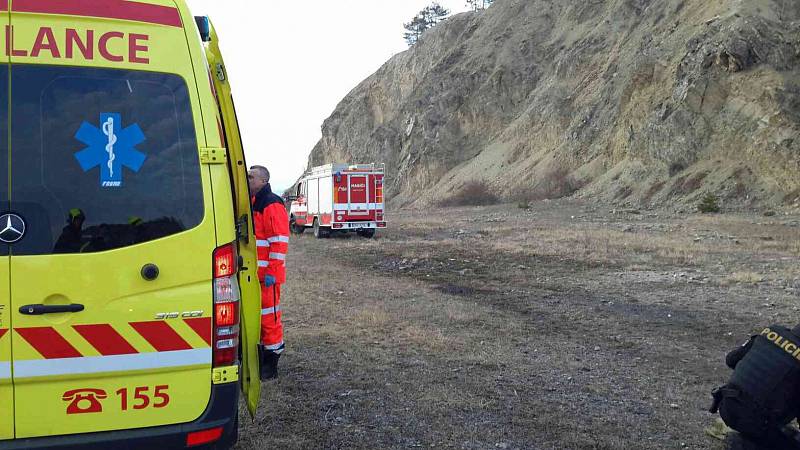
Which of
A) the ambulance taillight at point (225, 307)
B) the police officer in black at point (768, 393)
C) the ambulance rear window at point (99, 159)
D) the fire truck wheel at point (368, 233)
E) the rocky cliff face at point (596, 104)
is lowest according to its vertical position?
the fire truck wheel at point (368, 233)

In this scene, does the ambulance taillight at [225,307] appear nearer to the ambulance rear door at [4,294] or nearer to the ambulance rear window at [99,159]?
the ambulance rear window at [99,159]

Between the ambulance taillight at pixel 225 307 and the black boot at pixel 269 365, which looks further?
the black boot at pixel 269 365

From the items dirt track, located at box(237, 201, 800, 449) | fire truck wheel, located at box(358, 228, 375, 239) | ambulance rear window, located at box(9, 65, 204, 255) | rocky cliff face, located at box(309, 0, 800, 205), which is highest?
rocky cliff face, located at box(309, 0, 800, 205)

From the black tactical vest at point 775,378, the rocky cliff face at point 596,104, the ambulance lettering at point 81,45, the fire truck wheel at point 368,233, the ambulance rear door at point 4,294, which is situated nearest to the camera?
the ambulance rear door at point 4,294

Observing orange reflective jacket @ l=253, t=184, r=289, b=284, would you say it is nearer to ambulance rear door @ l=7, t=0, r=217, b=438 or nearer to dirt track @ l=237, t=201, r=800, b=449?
dirt track @ l=237, t=201, r=800, b=449

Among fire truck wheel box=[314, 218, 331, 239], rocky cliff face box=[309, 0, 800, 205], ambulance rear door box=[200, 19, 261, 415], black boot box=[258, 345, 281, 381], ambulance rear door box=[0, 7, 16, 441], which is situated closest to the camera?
ambulance rear door box=[0, 7, 16, 441]

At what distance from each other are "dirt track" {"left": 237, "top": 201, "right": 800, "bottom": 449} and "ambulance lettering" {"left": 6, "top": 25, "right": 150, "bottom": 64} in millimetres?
2678

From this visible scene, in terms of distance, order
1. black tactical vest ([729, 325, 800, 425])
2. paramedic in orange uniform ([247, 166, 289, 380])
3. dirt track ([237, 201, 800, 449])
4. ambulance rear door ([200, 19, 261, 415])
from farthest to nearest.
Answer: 1. paramedic in orange uniform ([247, 166, 289, 380])
2. dirt track ([237, 201, 800, 449])
3. ambulance rear door ([200, 19, 261, 415])
4. black tactical vest ([729, 325, 800, 425])

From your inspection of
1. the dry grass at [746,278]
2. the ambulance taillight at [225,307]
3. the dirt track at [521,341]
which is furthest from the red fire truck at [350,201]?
the ambulance taillight at [225,307]

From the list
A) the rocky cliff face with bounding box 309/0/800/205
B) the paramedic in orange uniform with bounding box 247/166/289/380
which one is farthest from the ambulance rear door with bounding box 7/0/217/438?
the rocky cliff face with bounding box 309/0/800/205

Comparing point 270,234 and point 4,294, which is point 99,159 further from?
point 270,234

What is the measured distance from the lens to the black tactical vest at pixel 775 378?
3.25m

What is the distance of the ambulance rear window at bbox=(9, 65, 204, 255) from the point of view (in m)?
3.06

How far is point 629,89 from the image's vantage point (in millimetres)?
36375
